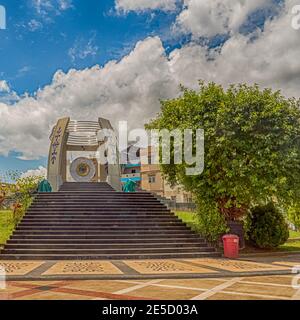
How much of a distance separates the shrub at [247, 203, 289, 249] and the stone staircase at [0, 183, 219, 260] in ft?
7.24

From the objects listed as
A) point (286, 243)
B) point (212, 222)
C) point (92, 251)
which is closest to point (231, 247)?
point (212, 222)

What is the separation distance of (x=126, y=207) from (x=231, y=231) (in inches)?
196

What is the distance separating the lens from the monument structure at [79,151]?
91.4 feet

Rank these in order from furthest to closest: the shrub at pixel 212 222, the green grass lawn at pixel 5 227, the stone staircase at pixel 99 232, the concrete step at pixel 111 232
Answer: the green grass lawn at pixel 5 227, the shrub at pixel 212 222, the concrete step at pixel 111 232, the stone staircase at pixel 99 232

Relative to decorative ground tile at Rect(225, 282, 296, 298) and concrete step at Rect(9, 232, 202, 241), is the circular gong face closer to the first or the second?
concrete step at Rect(9, 232, 202, 241)

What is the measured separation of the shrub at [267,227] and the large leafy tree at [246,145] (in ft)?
2.63

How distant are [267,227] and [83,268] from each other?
771 centimetres

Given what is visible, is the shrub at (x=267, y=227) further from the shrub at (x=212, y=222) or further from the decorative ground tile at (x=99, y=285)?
the decorative ground tile at (x=99, y=285)

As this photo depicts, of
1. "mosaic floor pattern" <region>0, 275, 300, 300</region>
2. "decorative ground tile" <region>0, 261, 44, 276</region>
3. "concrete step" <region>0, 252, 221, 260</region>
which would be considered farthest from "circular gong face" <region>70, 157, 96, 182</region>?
"mosaic floor pattern" <region>0, 275, 300, 300</region>

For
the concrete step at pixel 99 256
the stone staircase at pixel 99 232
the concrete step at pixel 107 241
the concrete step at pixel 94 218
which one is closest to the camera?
the concrete step at pixel 99 256

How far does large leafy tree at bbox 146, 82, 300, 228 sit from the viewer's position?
43.4ft

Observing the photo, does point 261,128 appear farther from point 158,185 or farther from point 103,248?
point 158,185

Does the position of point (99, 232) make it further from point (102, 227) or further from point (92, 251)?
point (92, 251)

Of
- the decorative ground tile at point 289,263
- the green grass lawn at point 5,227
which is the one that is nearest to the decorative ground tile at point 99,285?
the decorative ground tile at point 289,263
